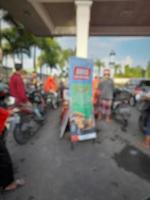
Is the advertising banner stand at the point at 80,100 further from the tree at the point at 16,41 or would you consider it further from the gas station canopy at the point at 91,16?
the tree at the point at 16,41

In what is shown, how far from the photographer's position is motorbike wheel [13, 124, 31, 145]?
436 centimetres

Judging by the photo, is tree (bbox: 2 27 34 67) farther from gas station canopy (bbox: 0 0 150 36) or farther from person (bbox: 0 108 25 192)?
person (bbox: 0 108 25 192)

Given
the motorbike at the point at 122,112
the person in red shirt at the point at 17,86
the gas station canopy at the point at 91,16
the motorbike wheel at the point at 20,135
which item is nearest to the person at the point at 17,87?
the person in red shirt at the point at 17,86

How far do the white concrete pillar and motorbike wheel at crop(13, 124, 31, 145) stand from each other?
320cm

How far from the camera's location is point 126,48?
1204 cm

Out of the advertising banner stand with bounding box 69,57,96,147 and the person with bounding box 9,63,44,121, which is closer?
the advertising banner stand with bounding box 69,57,96,147

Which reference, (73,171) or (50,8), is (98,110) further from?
(50,8)

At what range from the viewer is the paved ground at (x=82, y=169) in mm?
2721

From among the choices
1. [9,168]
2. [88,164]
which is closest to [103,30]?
[88,164]

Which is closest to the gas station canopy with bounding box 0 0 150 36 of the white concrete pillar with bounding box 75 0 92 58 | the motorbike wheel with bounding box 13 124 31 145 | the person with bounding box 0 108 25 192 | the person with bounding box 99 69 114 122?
the white concrete pillar with bounding box 75 0 92 58

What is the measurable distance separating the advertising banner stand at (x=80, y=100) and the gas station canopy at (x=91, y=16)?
8.59 feet

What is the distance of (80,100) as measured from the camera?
14.8ft

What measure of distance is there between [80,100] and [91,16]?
573 cm

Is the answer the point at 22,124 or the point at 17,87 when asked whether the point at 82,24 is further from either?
the point at 22,124
